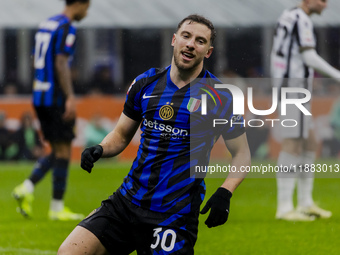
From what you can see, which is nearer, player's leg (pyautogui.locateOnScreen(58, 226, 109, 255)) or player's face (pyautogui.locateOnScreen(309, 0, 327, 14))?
player's leg (pyautogui.locateOnScreen(58, 226, 109, 255))

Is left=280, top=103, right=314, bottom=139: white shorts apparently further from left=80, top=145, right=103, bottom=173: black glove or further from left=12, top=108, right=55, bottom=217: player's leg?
left=80, top=145, right=103, bottom=173: black glove

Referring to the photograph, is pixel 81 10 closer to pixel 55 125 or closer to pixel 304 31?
pixel 55 125

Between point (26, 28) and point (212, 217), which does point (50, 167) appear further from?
point (26, 28)

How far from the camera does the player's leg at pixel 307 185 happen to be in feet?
24.5

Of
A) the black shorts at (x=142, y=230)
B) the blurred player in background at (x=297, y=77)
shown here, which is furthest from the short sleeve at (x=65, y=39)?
the black shorts at (x=142, y=230)

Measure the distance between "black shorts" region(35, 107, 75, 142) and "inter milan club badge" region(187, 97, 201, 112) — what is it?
12.5 feet

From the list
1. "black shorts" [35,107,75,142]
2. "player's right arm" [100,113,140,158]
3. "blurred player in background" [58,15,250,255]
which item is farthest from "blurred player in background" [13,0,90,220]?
"blurred player in background" [58,15,250,255]

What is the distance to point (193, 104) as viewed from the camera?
4234 millimetres

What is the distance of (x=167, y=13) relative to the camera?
1870 centimetres

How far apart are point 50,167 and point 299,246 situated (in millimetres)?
3109

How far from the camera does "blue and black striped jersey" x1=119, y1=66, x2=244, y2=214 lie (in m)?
4.13

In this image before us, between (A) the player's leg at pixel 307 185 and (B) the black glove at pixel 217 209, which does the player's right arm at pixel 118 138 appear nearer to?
(B) the black glove at pixel 217 209

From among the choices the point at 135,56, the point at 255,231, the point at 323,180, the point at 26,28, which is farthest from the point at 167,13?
the point at 255,231

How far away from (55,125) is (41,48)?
866mm
